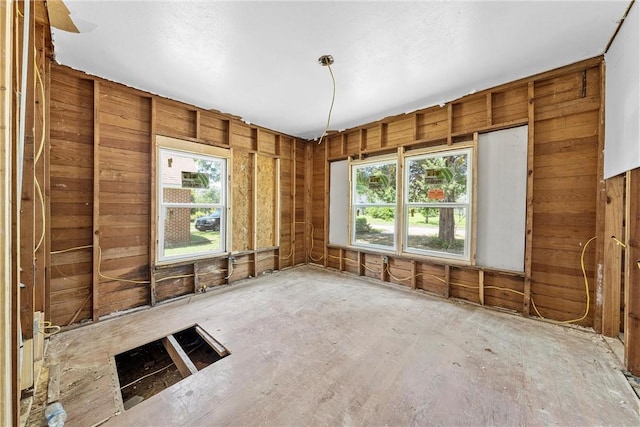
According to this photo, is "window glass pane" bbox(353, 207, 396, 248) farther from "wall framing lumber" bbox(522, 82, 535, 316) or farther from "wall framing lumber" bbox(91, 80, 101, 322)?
"wall framing lumber" bbox(91, 80, 101, 322)

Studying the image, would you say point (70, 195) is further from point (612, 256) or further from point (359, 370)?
point (612, 256)

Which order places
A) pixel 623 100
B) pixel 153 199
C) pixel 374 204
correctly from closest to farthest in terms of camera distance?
pixel 623 100 < pixel 153 199 < pixel 374 204

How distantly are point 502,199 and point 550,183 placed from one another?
450 millimetres

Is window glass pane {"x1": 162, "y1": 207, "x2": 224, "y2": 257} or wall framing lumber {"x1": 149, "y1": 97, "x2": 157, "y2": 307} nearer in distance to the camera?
wall framing lumber {"x1": 149, "y1": 97, "x2": 157, "y2": 307}

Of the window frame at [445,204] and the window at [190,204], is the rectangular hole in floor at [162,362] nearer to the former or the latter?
the window at [190,204]

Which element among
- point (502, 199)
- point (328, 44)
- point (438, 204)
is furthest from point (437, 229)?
point (328, 44)

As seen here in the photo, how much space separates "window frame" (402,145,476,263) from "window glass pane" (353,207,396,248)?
237mm

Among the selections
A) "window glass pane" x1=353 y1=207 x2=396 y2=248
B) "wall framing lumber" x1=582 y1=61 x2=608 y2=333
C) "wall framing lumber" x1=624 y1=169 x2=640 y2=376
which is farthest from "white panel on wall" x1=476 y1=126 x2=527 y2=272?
"window glass pane" x1=353 y1=207 x2=396 y2=248

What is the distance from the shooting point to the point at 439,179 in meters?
3.52

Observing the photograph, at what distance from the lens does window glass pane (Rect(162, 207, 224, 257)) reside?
3.36 meters

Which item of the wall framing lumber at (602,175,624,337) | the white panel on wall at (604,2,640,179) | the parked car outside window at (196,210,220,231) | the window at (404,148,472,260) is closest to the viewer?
the white panel on wall at (604,2,640,179)

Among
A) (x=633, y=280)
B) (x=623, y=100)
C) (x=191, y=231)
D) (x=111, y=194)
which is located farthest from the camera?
(x=191, y=231)

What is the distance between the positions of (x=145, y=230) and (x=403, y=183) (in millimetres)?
3583

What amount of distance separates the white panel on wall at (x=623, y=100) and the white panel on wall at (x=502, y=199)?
663mm
